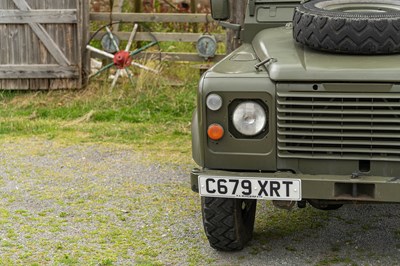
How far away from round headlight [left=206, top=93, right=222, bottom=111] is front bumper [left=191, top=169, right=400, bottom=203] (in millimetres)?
447

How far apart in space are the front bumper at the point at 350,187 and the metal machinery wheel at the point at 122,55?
626 cm

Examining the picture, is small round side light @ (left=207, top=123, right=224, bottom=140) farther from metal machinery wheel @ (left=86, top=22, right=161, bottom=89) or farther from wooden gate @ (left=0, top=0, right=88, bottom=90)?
wooden gate @ (left=0, top=0, right=88, bottom=90)

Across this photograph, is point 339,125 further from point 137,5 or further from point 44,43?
point 137,5

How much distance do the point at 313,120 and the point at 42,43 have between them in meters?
6.73

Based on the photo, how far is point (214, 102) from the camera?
200 inches

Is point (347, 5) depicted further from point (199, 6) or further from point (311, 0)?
point (199, 6)

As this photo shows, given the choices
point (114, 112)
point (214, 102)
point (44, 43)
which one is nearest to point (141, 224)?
point (214, 102)

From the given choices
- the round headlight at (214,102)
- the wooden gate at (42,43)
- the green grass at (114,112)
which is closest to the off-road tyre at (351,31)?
the round headlight at (214,102)

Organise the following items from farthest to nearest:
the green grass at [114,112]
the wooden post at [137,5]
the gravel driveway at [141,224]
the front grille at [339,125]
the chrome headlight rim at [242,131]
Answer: the wooden post at [137,5] → the green grass at [114,112] → the gravel driveway at [141,224] → the chrome headlight rim at [242,131] → the front grille at [339,125]

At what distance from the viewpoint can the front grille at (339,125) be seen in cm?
488

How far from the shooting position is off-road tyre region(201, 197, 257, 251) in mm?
5418

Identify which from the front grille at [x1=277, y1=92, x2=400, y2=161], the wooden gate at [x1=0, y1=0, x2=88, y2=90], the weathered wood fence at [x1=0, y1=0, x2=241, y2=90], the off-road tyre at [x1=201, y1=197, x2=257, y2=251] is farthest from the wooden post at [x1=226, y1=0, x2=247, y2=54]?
the front grille at [x1=277, y1=92, x2=400, y2=161]

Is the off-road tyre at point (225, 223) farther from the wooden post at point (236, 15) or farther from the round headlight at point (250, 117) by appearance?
the wooden post at point (236, 15)

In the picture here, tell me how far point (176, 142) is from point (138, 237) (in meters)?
3.00
